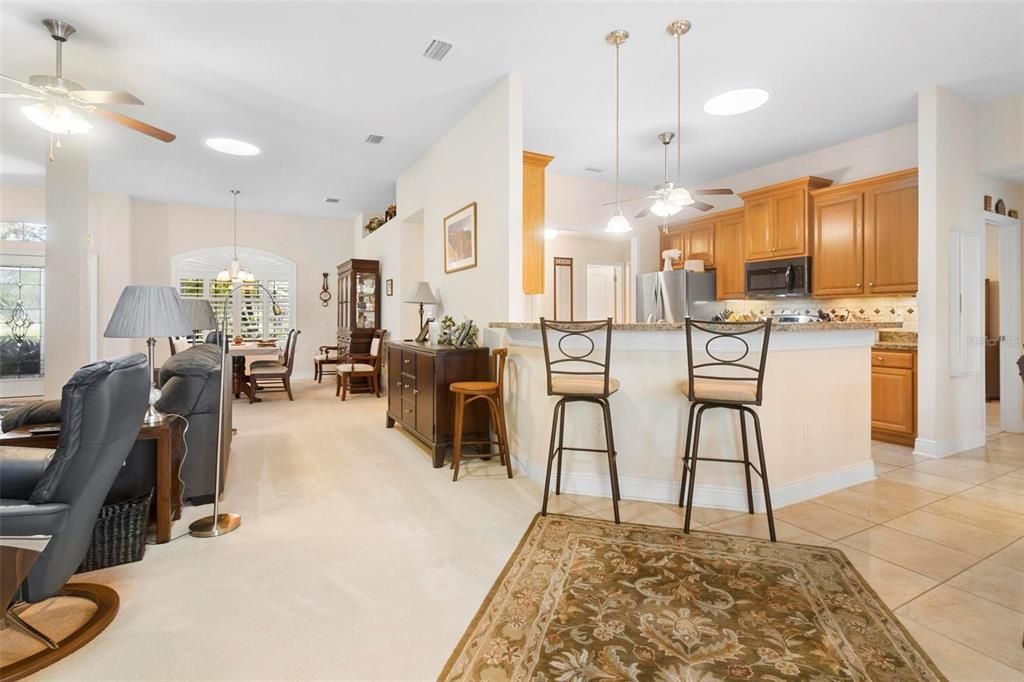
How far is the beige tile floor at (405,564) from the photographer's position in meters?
1.60

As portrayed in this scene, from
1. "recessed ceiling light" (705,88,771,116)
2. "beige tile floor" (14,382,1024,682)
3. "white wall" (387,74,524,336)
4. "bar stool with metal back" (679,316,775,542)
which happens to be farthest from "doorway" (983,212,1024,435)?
"white wall" (387,74,524,336)

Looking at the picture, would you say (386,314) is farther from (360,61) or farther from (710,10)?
(710,10)

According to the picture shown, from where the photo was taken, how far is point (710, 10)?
295 centimetres

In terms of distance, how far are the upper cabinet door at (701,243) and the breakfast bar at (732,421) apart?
3.09 metres

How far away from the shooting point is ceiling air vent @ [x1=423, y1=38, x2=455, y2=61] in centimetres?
327

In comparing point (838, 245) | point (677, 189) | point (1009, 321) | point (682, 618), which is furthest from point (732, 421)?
point (1009, 321)

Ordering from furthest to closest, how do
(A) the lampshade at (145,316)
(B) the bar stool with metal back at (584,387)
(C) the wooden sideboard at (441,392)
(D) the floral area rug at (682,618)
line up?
1. (C) the wooden sideboard at (441,392)
2. (B) the bar stool with metal back at (584,387)
3. (A) the lampshade at (145,316)
4. (D) the floral area rug at (682,618)

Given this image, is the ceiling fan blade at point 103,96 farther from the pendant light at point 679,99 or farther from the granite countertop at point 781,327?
the pendant light at point 679,99

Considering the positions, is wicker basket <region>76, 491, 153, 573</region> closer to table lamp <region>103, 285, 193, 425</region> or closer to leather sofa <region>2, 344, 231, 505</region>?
table lamp <region>103, 285, 193, 425</region>

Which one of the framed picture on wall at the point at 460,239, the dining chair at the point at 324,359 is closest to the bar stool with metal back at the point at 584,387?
the framed picture on wall at the point at 460,239

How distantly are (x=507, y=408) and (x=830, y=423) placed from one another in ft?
7.22

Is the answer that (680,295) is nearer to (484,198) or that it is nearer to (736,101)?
(736,101)

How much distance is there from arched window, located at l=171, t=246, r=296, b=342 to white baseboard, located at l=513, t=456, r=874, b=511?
280 inches

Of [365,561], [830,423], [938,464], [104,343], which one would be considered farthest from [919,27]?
[104,343]
